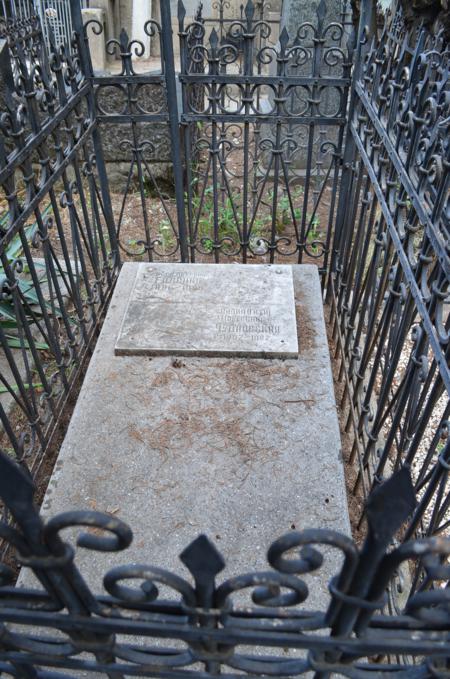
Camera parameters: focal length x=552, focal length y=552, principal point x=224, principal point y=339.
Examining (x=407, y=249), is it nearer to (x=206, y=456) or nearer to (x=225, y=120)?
(x=206, y=456)

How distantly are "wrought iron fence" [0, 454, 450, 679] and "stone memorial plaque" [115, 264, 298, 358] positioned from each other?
172 cm

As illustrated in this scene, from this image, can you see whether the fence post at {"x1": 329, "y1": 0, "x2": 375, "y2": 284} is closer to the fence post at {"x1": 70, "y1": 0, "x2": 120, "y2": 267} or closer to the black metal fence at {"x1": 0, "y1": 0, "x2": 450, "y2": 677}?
the black metal fence at {"x1": 0, "y1": 0, "x2": 450, "y2": 677}

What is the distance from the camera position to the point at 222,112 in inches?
136

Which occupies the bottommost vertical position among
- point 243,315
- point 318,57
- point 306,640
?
point 243,315

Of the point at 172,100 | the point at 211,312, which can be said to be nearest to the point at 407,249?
the point at 211,312

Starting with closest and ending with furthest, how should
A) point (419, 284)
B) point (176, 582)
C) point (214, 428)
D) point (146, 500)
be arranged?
point (176, 582)
point (419, 284)
point (146, 500)
point (214, 428)

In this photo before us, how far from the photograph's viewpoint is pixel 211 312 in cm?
295

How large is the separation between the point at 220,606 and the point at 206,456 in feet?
4.53

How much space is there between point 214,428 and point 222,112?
2.08 m

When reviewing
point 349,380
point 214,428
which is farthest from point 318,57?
point 214,428

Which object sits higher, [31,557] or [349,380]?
[31,557]

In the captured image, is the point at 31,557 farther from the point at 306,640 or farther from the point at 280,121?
the point at 280,121

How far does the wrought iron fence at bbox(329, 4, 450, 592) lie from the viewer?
5.06 feet

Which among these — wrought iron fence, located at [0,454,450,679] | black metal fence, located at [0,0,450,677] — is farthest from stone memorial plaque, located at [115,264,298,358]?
wrought iron fence, located at [0,454,450,679]
